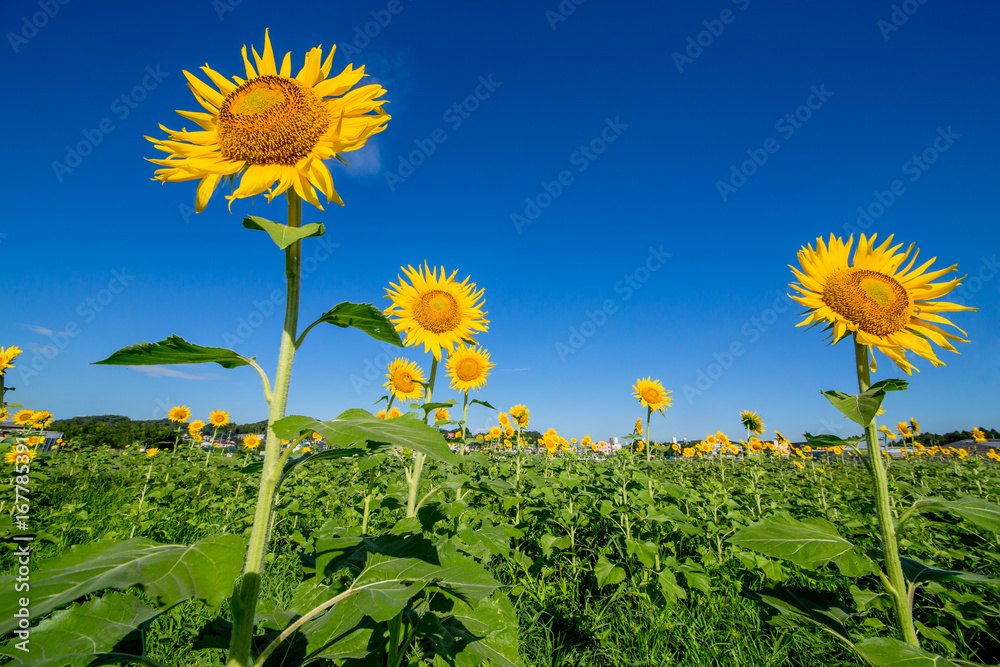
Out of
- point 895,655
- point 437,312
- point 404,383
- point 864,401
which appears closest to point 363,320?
point 864,401

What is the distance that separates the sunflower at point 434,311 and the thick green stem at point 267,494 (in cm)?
219

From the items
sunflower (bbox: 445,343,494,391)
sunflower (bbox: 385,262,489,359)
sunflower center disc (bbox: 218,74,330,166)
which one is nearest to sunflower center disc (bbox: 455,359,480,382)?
sunflower (bbox: 445,343,494,391)

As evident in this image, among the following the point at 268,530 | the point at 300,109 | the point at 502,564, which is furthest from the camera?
the point at 502,564

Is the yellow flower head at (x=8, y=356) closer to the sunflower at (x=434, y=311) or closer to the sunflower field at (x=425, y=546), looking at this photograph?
the sunflower field at (x=425, y=546)

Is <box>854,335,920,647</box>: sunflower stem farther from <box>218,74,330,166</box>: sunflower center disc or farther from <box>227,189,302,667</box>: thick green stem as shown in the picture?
<box>218,74,330,166</box>: sunflower center disc

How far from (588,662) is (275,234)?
3.32 metres

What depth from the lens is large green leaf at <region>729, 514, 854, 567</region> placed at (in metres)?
1.74

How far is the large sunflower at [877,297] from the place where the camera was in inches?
81.8

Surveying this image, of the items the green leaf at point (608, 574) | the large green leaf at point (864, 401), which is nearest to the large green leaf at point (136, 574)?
the large green leaf at point (864, 401)

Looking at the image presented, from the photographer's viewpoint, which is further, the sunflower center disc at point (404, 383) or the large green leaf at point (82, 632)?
the sunflower center disc at point (404, 383)

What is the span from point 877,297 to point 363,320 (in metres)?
2.38

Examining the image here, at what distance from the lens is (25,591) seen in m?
0.82

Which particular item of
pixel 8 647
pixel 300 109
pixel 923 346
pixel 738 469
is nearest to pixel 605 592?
pixel 923 346

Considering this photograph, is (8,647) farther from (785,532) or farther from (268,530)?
(785,532)
